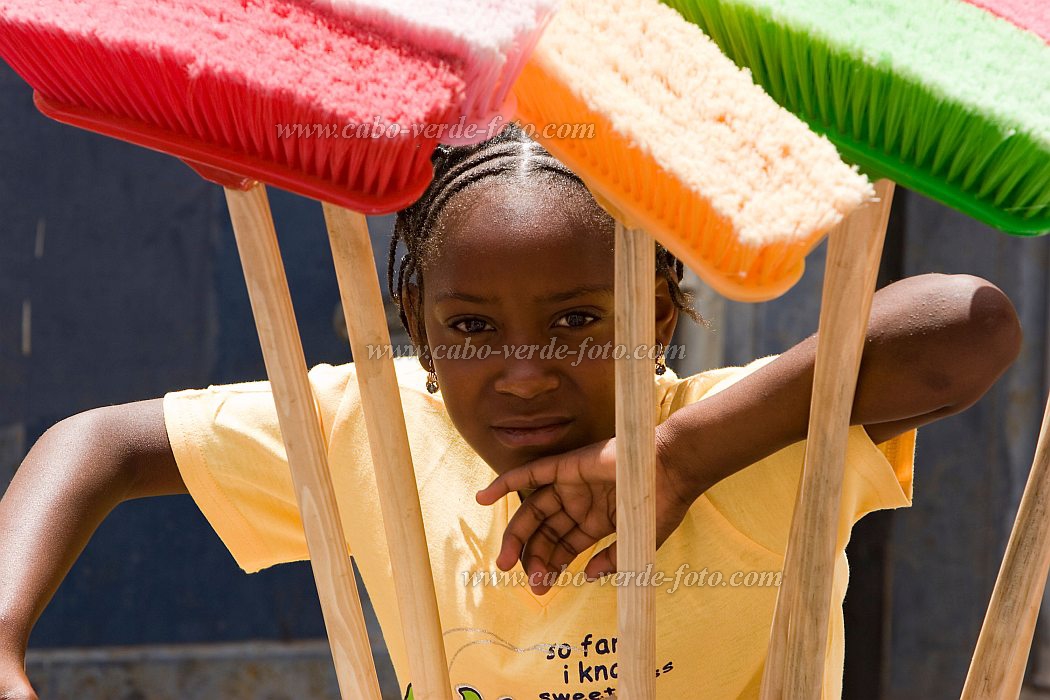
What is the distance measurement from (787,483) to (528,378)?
0.64 feet

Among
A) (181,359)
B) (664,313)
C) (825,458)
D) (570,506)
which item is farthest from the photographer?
(181,359)

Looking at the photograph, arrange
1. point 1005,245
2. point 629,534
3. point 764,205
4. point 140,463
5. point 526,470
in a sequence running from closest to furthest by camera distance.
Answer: point 764,205
point 629,534
point 526,470
point 140,463
point 1005,245

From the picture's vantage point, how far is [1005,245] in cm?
193

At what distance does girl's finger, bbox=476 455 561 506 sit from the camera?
78cm

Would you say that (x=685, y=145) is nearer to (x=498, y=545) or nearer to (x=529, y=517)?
(x=529, y=517)

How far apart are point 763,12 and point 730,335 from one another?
4.71 ft

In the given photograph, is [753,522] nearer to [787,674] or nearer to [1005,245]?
[787,674]

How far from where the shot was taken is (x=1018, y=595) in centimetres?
64

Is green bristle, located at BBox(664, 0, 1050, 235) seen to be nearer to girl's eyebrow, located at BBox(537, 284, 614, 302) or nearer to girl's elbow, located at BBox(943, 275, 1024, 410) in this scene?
girl's elbow, located at BBox(943, 275, 1024, 410)

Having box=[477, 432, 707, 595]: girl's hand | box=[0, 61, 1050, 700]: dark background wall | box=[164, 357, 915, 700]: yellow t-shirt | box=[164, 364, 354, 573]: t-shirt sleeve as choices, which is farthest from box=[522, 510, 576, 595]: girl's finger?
box=[0, 61, 1050, 700]: dark background wall

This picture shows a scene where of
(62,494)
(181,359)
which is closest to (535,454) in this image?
(62,494)

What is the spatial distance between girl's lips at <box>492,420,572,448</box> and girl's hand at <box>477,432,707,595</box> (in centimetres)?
3

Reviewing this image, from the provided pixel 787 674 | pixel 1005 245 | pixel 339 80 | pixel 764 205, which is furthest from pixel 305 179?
pixel 1005 245

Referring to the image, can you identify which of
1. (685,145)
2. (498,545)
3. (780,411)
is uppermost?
(685,145)
